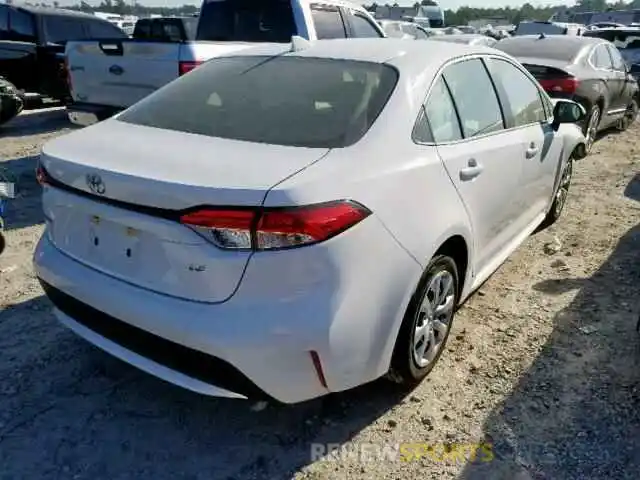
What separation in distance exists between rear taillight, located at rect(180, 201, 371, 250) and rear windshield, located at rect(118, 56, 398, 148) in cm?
44

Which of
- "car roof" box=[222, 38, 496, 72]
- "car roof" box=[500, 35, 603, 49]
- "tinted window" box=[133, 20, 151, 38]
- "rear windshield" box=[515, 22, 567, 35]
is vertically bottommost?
"rear windshield" box=[515, 22, 567, 35]

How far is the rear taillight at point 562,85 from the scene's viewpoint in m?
7.58

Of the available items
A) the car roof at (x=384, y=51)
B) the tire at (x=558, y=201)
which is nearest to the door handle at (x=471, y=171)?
the car roof at (x=384, y=51)

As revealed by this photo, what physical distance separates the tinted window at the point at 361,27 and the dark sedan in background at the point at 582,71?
1902 mm

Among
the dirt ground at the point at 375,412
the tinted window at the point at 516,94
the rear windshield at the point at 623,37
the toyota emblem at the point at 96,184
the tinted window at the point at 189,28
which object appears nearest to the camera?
the toyota emblem at the point at 96,184

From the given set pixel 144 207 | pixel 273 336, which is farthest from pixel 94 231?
pixel 273 336

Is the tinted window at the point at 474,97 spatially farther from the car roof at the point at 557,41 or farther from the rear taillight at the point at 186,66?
the car roof at the point at 557,41

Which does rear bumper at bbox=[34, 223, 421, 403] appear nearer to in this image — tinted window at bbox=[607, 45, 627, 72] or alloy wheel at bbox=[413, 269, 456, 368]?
alloy wheel at bbox=[413, 269, 456, 368]

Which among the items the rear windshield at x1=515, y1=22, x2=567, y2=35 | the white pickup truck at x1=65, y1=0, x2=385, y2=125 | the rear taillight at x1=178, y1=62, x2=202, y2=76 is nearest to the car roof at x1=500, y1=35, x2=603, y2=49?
the white pickup truck at x1=65, y1=0, x2=385, y2=125

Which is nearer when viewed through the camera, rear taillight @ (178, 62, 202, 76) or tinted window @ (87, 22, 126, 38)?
rear taillight @ (178, 62, 202, 76)

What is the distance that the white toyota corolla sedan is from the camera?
209cm

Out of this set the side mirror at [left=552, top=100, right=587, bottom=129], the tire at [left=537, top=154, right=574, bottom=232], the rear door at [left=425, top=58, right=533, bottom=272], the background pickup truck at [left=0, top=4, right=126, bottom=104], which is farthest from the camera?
the background pickup truck at [left=0, top=4, right=126, bottom=104]

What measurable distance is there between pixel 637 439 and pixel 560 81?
19.7 ft

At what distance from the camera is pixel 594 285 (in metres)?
4.15
